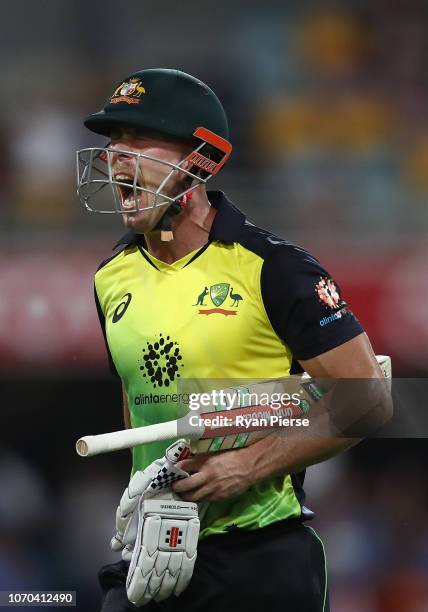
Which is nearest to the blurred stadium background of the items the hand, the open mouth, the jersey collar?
the jersey collar

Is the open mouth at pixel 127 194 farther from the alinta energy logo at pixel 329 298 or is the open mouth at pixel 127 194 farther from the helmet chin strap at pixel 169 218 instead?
the alinta energy logo at pixel 329 298

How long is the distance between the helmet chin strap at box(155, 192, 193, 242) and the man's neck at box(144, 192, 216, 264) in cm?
2

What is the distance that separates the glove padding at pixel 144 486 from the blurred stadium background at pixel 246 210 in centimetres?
259

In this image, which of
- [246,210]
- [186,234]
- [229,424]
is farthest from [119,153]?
[246,210]

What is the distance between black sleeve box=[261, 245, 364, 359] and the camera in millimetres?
2408

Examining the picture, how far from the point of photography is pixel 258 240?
2.57 meters

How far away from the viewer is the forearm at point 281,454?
2.39 m

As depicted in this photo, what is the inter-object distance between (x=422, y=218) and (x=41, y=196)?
1947 millimetres

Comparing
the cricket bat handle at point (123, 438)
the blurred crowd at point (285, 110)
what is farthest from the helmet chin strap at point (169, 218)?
the blurred crowd at point (285, 110)

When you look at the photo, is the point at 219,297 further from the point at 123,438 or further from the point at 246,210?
the point at 246,210

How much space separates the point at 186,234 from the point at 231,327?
0.32 m

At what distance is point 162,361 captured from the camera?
254 cm

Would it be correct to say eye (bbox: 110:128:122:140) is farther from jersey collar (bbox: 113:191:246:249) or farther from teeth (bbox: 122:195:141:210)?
jersey collar (bbox: 113:191:246:249)

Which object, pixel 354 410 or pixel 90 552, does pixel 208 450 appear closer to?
pixel 354 410
